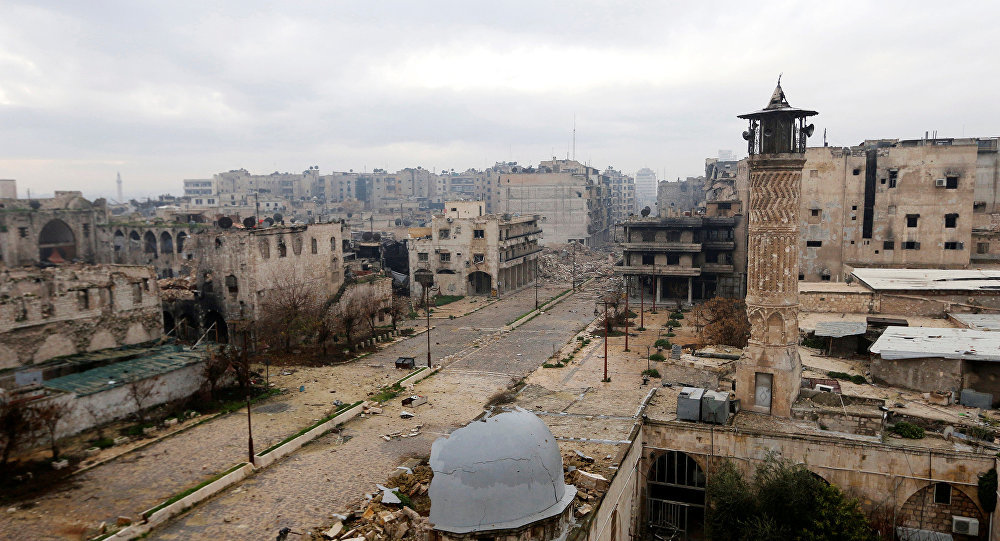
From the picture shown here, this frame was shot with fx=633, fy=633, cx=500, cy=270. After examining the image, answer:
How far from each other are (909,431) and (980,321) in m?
13.1

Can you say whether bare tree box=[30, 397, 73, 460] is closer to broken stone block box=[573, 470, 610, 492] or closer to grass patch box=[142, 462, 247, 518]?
grass patch box=[142, 462, 247, 518]

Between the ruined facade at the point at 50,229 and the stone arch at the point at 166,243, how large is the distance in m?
9.03

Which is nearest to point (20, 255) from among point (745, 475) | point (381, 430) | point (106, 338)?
point (106, 338)

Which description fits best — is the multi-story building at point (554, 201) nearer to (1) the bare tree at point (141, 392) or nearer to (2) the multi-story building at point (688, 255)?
(2) the multi-story building at point (688, 255)

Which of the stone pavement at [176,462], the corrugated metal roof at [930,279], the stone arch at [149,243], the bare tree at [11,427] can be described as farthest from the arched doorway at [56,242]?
the corrugated metal roof at [930,279]

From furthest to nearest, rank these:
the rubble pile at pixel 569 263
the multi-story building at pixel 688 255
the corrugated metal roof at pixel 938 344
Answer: the rubble pile at pixel 569 263
the multi-story building at pixel 688 255
the corrugated metal roof at pixel 938 344

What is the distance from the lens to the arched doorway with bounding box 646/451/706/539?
2177cm

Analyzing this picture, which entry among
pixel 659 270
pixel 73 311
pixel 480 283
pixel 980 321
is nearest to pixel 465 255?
pixel 480 283

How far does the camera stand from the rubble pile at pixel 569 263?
7331 centimetres

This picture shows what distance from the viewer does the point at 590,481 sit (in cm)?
1817

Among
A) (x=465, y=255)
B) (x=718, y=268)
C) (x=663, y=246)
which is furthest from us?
(x=465, y=255)

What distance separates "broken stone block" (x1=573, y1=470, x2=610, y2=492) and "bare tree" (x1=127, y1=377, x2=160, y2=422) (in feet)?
57.6

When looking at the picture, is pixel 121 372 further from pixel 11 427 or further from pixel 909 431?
pixel 909 431

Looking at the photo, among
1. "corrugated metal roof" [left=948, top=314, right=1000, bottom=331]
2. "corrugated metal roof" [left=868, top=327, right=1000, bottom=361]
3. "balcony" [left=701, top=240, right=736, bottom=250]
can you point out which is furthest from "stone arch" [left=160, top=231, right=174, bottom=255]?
"corrugated metal roof" [left=948, top=314, right=1000, bottom=331]
